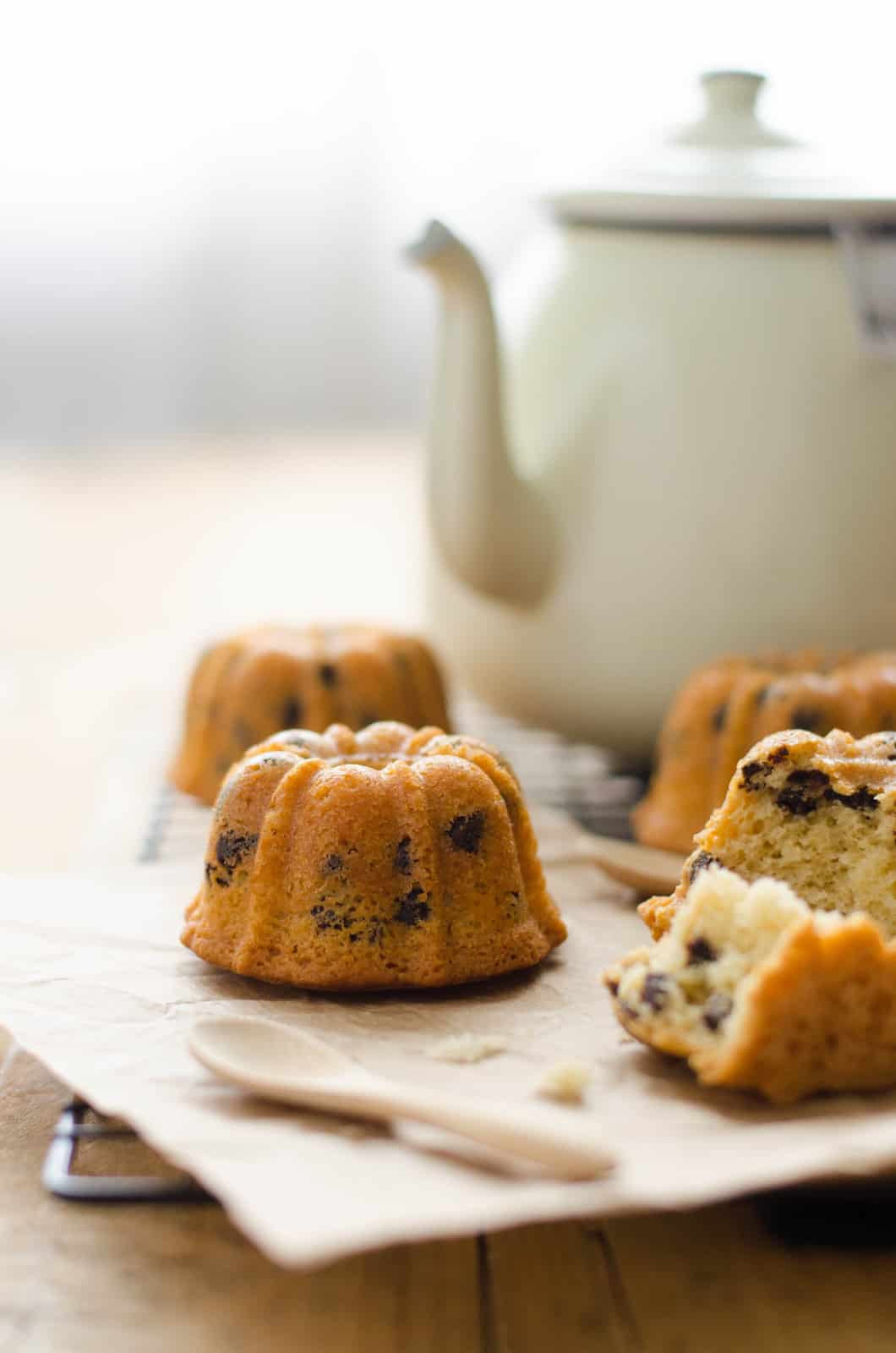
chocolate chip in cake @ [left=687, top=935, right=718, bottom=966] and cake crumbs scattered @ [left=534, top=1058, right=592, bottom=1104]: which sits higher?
chocolate chip in cake @ [left=687, top=935, right=718, bottom=966]

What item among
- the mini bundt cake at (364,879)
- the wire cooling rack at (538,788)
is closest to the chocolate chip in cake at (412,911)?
the mini bundt cake at (364,879)

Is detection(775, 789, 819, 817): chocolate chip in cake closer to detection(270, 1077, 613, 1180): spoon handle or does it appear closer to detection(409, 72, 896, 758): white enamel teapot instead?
detection(270, 1077, 613, 1180): spoon handle

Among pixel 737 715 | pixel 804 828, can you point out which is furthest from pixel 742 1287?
pixel 737 715

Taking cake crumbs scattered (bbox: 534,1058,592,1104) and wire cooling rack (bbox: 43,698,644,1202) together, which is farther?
wire cooling rack (bbox: 43,698,644,1202)

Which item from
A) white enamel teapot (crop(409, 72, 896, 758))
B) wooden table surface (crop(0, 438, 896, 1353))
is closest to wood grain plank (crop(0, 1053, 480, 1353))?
wooden table surface (crop(0, 438, 896, 1353))

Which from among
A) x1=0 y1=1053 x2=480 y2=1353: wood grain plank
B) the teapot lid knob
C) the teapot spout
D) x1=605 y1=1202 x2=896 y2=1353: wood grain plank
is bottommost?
x1=0 y1=1053 x2=480 y2=1353: wood grain plank

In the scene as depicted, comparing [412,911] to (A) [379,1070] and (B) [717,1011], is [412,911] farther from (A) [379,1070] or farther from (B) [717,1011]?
(B) [717,1011]
